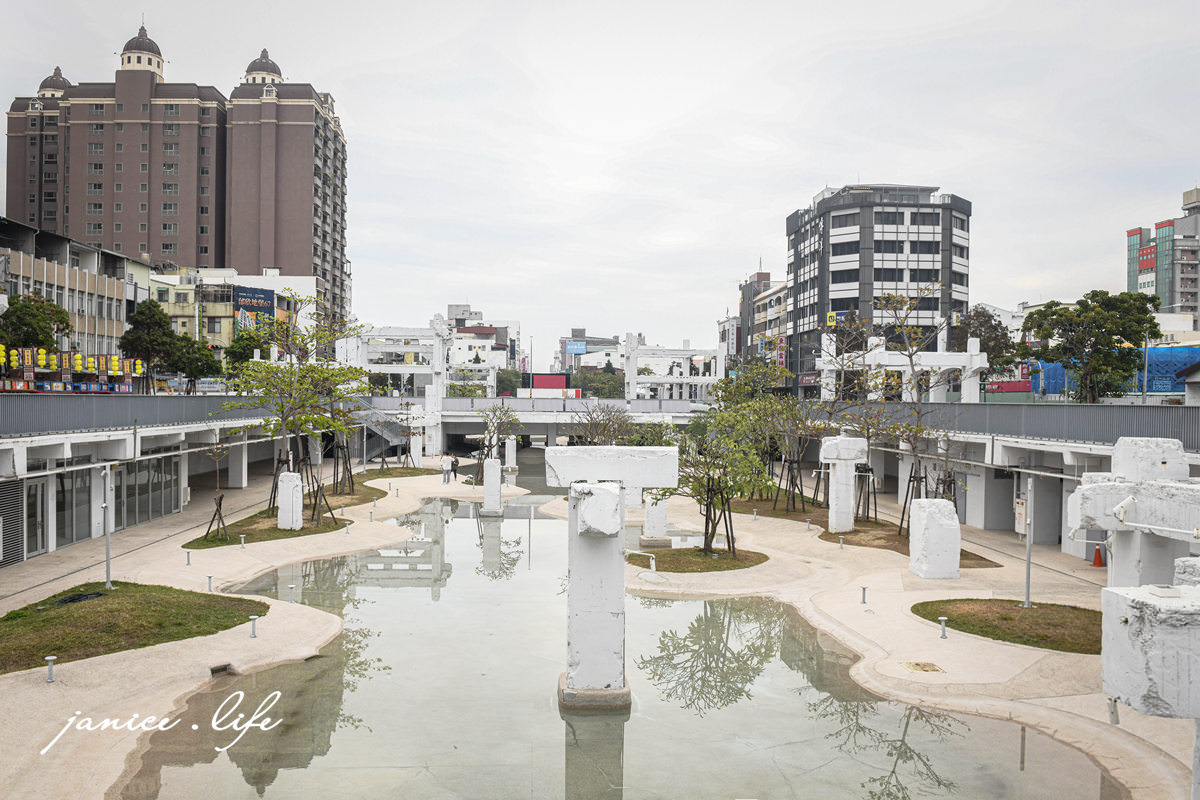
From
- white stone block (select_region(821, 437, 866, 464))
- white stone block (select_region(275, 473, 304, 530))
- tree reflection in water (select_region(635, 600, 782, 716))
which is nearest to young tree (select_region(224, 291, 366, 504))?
white stone block (select_region(275, 473, 304, 530))

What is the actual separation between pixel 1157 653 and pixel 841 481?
78.8ft

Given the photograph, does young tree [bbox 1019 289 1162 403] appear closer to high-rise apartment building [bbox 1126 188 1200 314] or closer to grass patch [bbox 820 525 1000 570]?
grass patch [bbox 820 525 1000 570]

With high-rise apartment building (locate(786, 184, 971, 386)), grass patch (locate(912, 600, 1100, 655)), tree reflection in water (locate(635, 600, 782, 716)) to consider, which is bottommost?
tree reflection in water (locate(635, 600, 782, 716))

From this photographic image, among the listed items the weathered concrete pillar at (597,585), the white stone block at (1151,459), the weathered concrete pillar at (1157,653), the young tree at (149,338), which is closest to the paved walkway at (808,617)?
the white stone block at (1151,459)

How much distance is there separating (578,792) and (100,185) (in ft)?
336

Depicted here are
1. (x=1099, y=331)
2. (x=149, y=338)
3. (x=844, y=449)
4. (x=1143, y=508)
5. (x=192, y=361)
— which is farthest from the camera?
(x=192, y=361)

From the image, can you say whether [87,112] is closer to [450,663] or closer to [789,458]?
[789,458]

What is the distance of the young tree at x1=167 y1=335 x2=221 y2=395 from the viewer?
55.8 metres

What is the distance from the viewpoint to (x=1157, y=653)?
7.43 m

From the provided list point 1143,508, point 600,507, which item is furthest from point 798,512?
point 600,507

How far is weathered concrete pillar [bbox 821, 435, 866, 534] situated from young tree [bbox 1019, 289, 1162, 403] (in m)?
18.0

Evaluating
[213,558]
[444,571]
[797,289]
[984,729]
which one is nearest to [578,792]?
[984,729]

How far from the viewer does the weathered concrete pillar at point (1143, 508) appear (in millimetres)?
12562

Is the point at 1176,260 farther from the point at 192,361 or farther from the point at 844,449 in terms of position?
the point at 192,361
